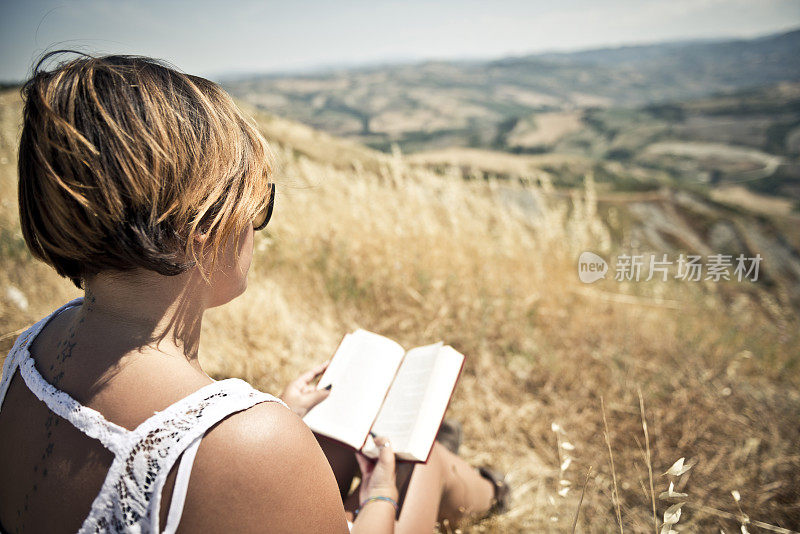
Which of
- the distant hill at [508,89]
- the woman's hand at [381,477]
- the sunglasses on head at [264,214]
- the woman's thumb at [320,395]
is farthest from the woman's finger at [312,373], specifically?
the distant hill at [508,89]

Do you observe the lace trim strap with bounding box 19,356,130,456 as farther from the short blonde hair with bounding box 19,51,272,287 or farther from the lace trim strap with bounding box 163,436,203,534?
the short blonde hair with bounding box 19,51,272,287

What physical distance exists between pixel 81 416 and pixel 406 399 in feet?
3.36

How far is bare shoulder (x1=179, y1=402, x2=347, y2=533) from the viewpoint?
72 centimetres

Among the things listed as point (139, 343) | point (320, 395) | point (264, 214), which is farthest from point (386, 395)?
point (139, 343)

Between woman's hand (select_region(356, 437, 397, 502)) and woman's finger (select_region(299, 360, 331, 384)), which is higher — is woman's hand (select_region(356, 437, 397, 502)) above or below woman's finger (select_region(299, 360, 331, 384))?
below

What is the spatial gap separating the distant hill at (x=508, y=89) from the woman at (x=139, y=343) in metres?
32.5

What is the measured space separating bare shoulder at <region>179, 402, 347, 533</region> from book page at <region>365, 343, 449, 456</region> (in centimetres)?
62

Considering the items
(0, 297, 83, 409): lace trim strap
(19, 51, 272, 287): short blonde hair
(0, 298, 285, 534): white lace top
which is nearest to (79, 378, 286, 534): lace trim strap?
(0, 298, 285, 534): white lace top

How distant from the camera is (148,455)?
0.73m

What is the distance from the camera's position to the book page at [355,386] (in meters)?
1.51

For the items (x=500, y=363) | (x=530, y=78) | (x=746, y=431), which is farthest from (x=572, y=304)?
(x=530, y=78)

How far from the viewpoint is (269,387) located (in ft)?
7.97

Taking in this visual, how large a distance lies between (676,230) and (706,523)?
660 cm

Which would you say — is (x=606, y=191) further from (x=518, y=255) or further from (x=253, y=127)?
(x=253, y=127)
